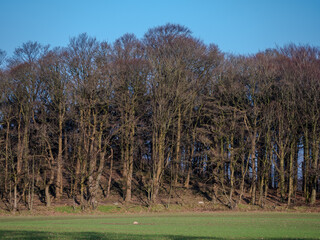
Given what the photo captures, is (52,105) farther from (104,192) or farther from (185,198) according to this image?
(185,198)

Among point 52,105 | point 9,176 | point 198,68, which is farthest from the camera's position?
point 198,68

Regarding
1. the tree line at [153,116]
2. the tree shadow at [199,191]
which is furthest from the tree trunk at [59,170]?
the tree shadow at [199,191]

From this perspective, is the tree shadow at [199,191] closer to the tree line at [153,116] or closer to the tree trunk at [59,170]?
the tree line at [153,116]

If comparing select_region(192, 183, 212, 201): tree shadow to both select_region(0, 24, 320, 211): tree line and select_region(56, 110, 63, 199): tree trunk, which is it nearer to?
select_region(0, 24, 320, 211): tree line

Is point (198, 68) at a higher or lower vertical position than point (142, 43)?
lower

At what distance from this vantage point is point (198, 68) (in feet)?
186

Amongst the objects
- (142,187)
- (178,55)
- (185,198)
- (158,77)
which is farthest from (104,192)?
(178,55)

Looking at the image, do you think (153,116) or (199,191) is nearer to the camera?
(153,116)

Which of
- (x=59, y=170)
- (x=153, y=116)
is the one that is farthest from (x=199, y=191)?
(x=59, y=170)

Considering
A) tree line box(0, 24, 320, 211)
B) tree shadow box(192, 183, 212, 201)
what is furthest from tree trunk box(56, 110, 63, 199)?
tree shadow box(192, 183, 212, 201)

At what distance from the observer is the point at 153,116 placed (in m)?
52.7

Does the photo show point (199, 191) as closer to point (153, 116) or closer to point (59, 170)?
point (153, 116)

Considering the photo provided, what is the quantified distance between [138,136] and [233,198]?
48.0ft

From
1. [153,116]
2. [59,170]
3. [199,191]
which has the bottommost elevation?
[199,191]
